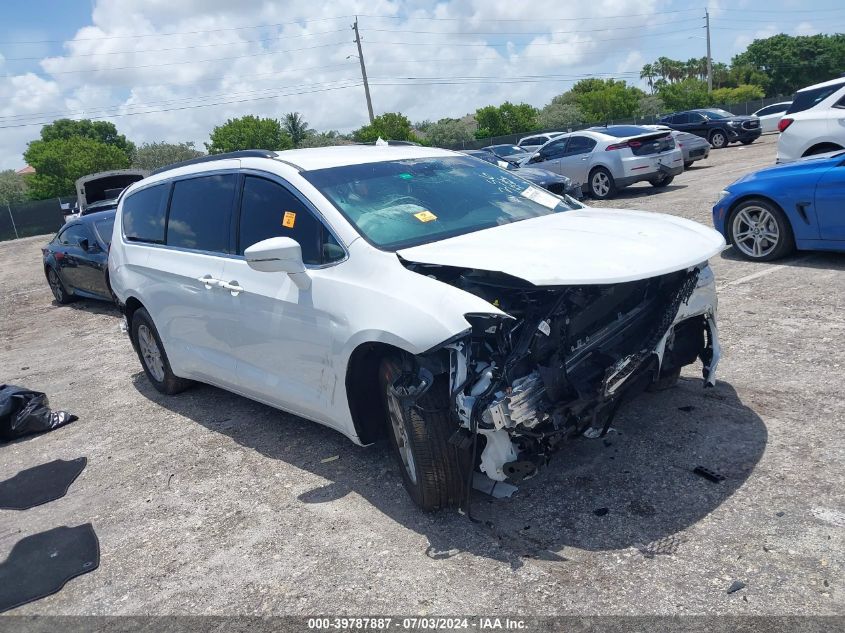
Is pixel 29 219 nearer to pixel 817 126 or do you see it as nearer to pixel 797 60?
pixel 817 126

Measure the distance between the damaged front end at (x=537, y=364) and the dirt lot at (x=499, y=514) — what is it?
1.42ft

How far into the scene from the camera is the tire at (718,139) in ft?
86.0

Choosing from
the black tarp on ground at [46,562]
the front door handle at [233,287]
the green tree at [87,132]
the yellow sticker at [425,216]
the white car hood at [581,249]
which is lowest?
the black tarp on ground at [46,562]

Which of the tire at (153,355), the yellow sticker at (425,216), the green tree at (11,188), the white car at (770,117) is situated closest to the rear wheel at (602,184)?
the tire at (153,355)

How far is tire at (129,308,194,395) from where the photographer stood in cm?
598

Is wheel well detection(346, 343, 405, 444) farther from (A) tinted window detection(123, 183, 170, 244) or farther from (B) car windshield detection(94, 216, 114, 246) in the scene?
(B) car windshield detection(94, 216, 114, 246)

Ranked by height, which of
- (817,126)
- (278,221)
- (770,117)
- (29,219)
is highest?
(278,221)

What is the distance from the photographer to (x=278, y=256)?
3828 mm

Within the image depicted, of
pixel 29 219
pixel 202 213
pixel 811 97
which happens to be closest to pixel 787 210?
pixel 811 97

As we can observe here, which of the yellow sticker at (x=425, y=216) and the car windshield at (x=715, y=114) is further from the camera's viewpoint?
the car windshield at (x=715, y=114)

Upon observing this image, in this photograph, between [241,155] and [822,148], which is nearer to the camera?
[241,155]

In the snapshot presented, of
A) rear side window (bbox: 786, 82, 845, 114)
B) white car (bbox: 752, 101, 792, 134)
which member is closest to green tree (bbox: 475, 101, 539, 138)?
white car (bbox: 752, 101, 792, 134)

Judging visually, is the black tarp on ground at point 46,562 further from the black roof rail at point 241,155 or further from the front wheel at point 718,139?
the front wheel at point 718,139

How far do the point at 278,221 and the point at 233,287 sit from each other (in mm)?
554
